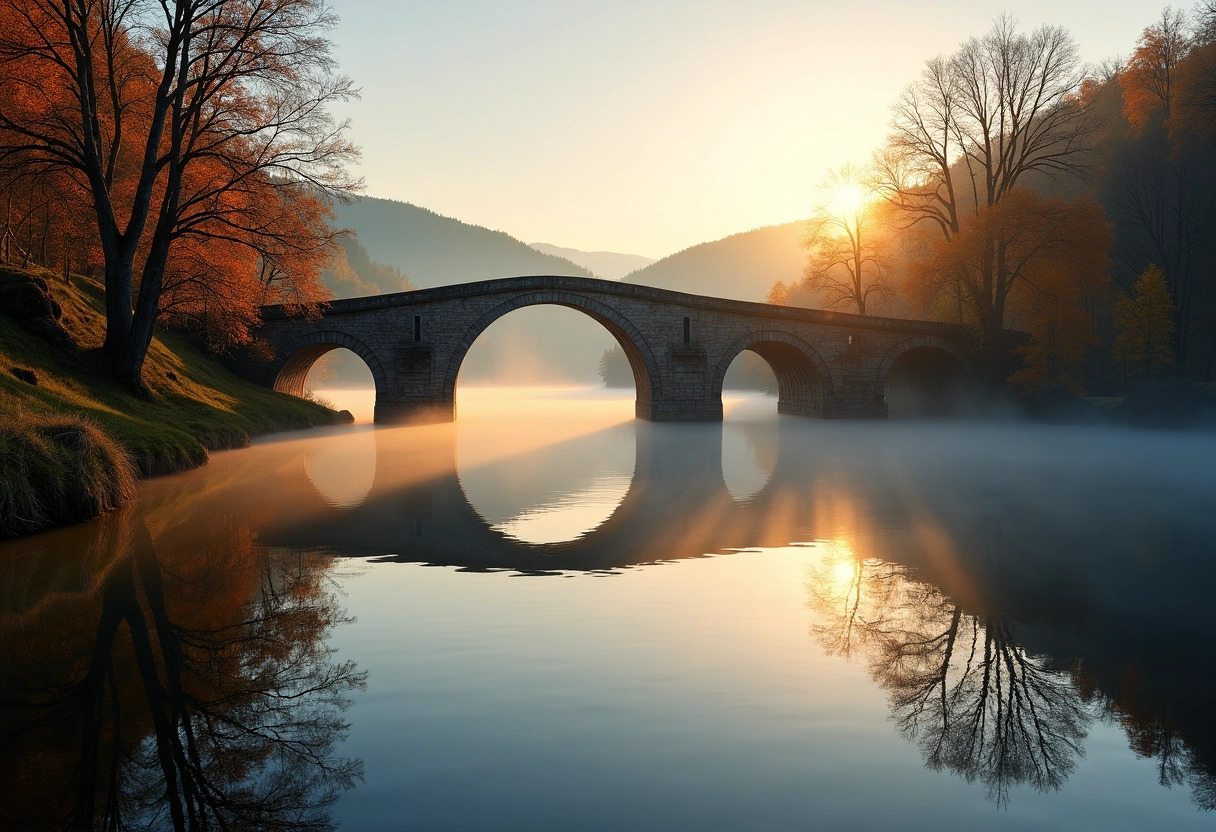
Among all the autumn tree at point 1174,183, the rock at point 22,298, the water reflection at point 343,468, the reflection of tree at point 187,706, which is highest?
the autumn tree at point 1174,183

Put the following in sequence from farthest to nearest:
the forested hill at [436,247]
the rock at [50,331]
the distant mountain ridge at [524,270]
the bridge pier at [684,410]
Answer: the forested hill at [436,247] < the distant mountain ridge at [524,270] < the bridge pier at [684,410] < the rock at [50,331]

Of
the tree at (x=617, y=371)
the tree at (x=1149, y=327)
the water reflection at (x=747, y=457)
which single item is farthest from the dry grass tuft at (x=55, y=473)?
the tree at (x=617, y=371)

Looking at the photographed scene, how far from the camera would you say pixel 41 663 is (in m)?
6.44

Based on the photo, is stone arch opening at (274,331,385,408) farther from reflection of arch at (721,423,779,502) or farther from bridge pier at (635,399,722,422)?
reflection of arch at (721,423,779,502)

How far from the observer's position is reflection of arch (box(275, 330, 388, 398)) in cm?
3275

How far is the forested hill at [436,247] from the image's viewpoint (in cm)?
18612

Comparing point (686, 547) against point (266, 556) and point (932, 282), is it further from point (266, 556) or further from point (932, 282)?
point (932, 282)

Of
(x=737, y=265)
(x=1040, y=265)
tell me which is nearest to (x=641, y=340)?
(x=1040, y=265)

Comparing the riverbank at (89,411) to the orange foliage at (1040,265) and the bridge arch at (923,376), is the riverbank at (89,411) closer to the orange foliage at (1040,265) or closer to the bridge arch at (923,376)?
the bridge arch at (923,376)

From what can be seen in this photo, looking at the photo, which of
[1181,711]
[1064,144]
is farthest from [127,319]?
[1064,144]

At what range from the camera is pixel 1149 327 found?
39781mm

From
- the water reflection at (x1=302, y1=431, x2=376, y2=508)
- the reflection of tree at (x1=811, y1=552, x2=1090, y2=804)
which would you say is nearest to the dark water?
the reflection of tree at (x1=811, y1=552, x2=1090, y2=804)

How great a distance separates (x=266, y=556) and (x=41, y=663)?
366cm

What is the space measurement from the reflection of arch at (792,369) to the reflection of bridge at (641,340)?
0.07m
